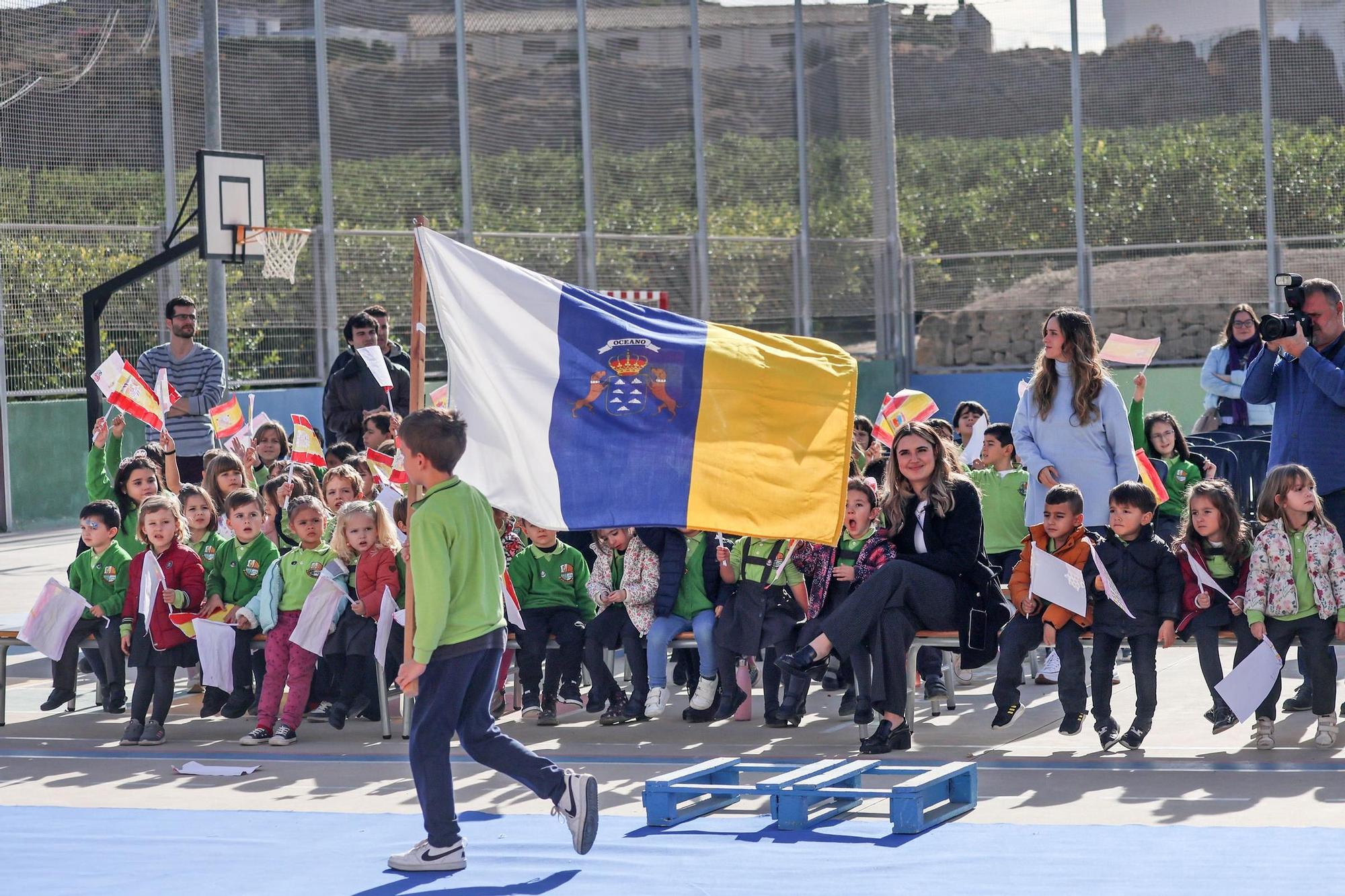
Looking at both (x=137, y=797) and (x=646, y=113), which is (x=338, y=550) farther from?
(x=646, y=113)

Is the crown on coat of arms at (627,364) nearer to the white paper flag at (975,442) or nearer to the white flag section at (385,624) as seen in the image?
the white flag section at (385,624)

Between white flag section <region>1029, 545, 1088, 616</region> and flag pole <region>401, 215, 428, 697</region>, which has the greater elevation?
flag pole <region>401, 215, 428, 697</region>

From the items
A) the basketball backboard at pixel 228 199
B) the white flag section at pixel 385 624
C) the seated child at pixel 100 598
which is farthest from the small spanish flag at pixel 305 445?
the basketball backboard at pixel 228 199

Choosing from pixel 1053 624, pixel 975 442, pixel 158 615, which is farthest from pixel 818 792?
pixel 975 442

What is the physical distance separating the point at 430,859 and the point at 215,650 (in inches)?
133

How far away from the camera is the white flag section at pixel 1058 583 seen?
807cm

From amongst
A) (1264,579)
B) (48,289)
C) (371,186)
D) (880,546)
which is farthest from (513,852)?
(371,186)

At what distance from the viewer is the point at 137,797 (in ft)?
25.8

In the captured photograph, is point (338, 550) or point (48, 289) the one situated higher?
point (48, 289)

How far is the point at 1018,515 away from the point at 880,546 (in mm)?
1945

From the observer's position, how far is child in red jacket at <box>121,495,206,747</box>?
30.2ft

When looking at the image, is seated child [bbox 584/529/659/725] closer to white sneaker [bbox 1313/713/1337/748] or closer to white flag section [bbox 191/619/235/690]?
white flag section [bbox 191/619/235/690]

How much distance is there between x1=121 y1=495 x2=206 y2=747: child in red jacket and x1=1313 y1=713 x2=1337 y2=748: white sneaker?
227 inches

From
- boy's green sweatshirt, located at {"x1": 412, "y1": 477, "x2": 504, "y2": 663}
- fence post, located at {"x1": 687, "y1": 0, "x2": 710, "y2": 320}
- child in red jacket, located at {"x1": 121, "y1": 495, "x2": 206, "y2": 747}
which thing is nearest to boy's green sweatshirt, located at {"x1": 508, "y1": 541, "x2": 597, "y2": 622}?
child in red jacket, located at {"x1": 121, "y1": 495, "x2": 206, "y2": 747}
